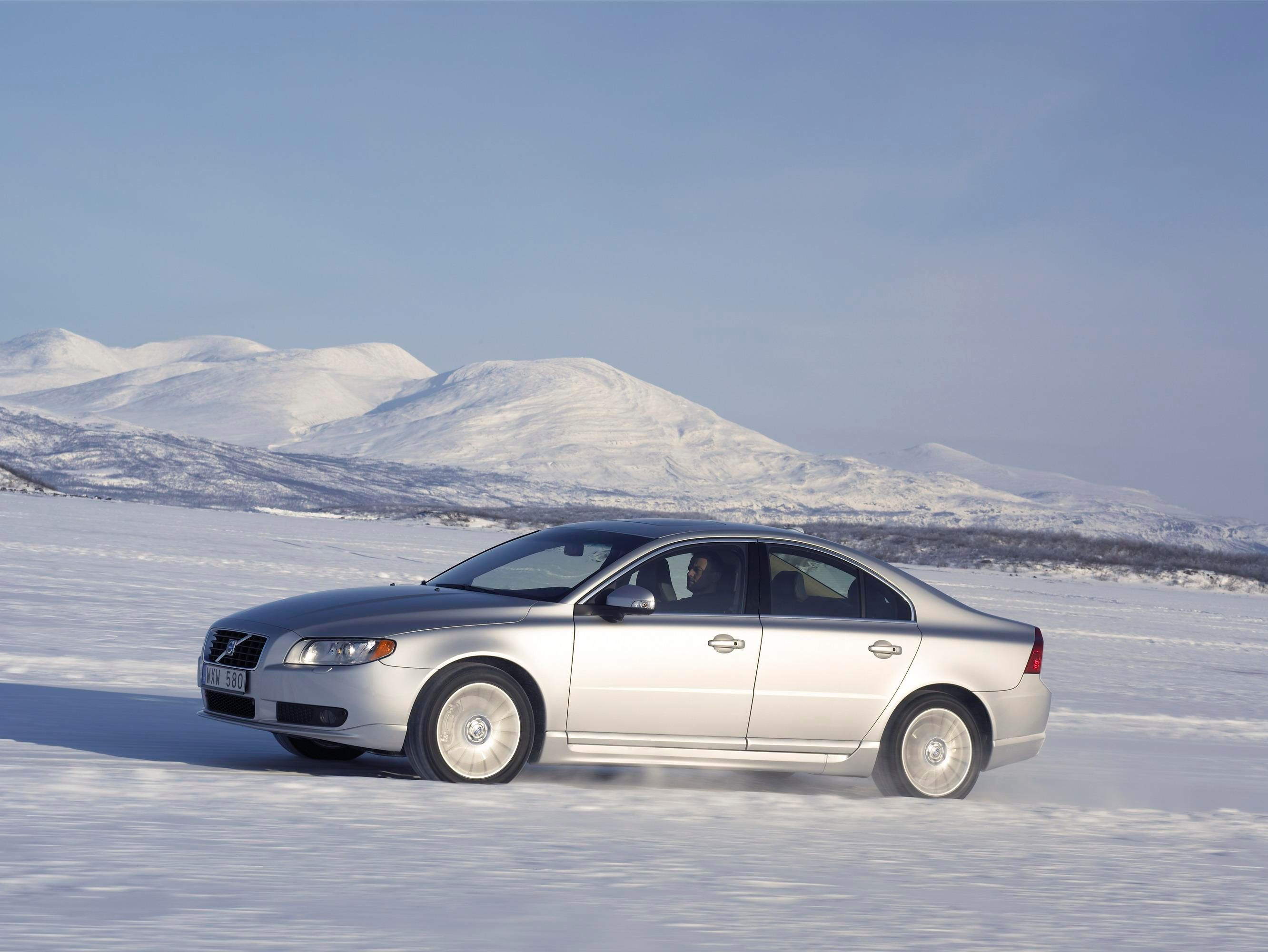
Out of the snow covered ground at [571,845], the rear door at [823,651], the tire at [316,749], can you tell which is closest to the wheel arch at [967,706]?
the rear door at [823,651]

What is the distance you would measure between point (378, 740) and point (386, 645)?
49cm

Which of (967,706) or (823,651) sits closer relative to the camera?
(823,651)

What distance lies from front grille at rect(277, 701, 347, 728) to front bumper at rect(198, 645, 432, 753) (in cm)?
2

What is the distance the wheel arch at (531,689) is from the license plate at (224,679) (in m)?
1.16

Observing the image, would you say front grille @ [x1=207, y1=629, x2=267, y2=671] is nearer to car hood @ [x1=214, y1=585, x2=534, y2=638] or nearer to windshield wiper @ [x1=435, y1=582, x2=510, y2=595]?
car hood @ [x1=214, y1=585, x2=534, y2=638]

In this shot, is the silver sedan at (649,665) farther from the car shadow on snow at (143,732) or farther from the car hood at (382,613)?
the car shadow on snow at (143,732)

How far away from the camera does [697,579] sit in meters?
8.86

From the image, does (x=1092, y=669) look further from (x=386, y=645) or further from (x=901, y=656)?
(x=386, y=645)

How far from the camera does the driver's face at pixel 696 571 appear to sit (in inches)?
348

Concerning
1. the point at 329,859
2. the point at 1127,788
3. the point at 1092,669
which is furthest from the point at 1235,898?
the point at 1092,669

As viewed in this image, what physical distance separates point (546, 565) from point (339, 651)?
1481 millimetres

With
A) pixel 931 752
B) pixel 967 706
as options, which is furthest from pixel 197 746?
pixel 967 706

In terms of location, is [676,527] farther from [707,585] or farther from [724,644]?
[724,644]

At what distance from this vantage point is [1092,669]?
17.8 metres
